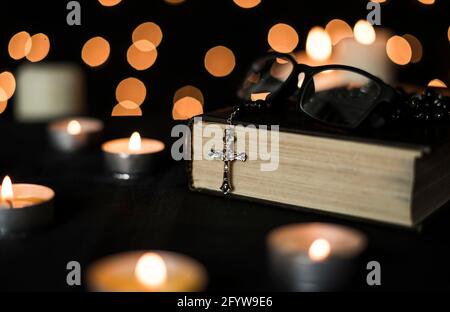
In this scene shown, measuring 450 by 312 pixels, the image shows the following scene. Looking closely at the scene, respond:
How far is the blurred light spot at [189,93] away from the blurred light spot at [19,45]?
1.90 ft

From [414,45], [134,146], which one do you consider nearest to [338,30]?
[414,45]

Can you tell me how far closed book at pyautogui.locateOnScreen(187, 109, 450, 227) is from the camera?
2.34 ft

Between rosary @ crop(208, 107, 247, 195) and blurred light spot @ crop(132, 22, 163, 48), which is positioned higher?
blurred light spot @ crop(132, 22, 163, 48)

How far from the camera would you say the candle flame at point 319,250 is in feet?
1.88

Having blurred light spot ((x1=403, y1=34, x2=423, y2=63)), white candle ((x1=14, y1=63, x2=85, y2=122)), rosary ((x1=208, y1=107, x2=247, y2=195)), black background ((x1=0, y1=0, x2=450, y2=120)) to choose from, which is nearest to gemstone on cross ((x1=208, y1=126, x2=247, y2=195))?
rosary ((x1=208, y1=107, x2=247, y2=195))

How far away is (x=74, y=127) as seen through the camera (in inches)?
44.3

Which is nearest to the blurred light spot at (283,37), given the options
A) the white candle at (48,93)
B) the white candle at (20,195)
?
the white candle at (48,93)

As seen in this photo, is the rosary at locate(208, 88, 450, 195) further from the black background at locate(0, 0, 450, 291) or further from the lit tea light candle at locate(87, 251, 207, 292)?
the lit tea light candle at locate(87, 251, 207, 292)

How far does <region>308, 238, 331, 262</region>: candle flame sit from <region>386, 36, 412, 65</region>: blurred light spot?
5.91 feet

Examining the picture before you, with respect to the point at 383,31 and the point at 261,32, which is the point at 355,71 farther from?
the point at 261,32

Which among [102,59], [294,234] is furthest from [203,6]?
[294,234]

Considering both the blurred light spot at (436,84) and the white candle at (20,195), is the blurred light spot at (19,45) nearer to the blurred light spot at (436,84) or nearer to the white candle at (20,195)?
the blurred light spot at (436,84)

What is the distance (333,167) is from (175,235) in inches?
8.0
